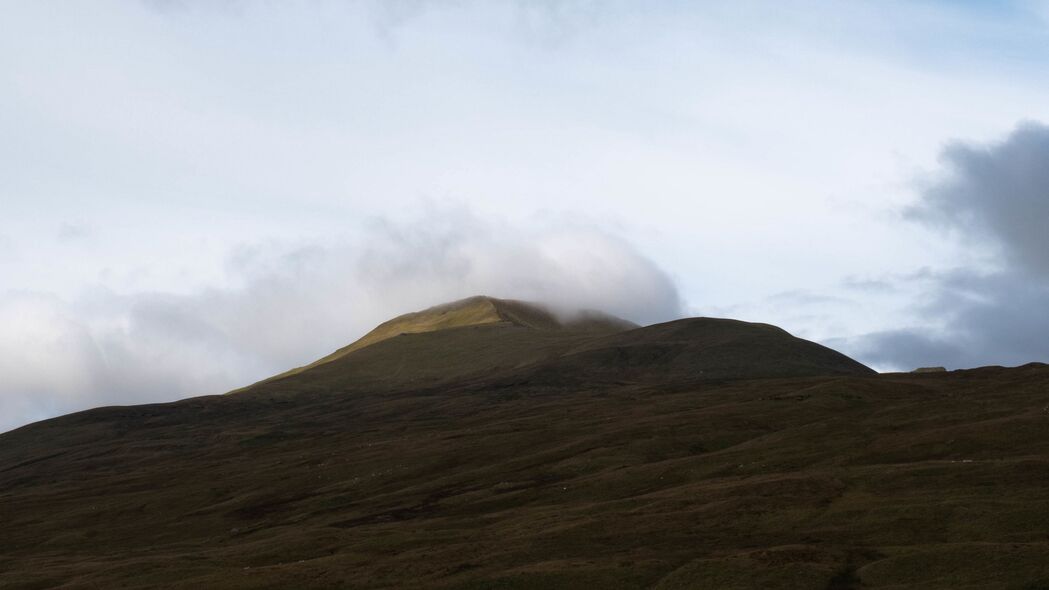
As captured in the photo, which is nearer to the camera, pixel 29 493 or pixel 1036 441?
pixel 1036 441

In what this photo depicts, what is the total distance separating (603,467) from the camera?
406ft

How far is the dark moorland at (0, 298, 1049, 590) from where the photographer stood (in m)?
63.9

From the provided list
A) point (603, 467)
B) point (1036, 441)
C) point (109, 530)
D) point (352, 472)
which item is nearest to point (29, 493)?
point (109, 530)

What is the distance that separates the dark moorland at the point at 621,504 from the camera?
210ft

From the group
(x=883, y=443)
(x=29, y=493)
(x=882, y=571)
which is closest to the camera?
(x=882, y=571)

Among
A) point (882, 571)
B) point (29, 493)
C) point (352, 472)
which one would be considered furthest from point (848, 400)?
point (29, 493)

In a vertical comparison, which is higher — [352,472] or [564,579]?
[352,472]

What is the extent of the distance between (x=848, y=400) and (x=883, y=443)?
153 ft

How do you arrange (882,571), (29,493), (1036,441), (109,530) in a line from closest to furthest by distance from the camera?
(882,571) < (1036,441) < (109,530) < (29,493)

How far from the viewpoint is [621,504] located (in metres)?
91.8

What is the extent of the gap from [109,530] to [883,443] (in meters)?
96.8

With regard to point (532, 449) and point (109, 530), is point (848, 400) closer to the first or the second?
point (532, 449)

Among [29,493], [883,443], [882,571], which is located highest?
[29,493]

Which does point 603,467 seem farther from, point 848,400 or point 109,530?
point 109,530
